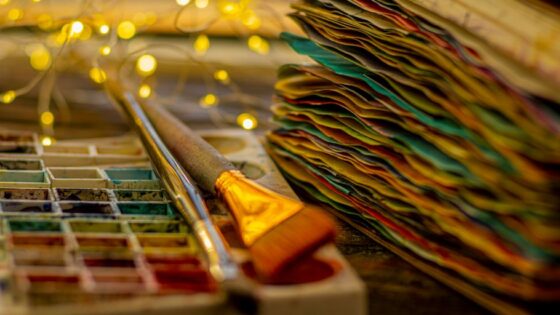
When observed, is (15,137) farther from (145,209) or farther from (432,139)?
(432,139)

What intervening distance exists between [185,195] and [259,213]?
2.9 inches

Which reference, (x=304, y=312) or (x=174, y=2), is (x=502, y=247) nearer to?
(x=304, y=312)

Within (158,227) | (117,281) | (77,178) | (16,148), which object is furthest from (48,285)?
(16,148)

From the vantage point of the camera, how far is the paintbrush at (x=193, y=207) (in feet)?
1.68

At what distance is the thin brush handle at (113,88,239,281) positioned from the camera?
551 mm

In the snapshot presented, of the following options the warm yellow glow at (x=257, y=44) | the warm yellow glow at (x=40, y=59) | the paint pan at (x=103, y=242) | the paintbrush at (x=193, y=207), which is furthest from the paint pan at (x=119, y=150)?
the warm yellow glow at (x=40, y=59)

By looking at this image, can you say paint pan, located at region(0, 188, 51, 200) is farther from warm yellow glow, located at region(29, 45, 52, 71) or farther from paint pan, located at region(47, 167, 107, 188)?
warm yellow glow, located at region(29, 45, 52, 71)

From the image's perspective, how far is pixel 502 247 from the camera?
1.75 feet

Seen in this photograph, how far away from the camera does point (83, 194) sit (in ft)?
2.34

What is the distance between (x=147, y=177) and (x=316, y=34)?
0.67 feet

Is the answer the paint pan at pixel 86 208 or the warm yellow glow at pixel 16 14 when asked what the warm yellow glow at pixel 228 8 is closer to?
the warm yellow glow at pixel 16 14

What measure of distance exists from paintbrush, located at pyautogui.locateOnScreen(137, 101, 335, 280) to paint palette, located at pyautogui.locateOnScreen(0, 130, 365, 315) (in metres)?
0.02

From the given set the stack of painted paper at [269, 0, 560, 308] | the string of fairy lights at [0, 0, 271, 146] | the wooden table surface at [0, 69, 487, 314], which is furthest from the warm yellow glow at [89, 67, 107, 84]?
the wooden table surface at [0, 69, 487, 314]

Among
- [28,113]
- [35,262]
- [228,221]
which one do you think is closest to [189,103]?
[28,113]
